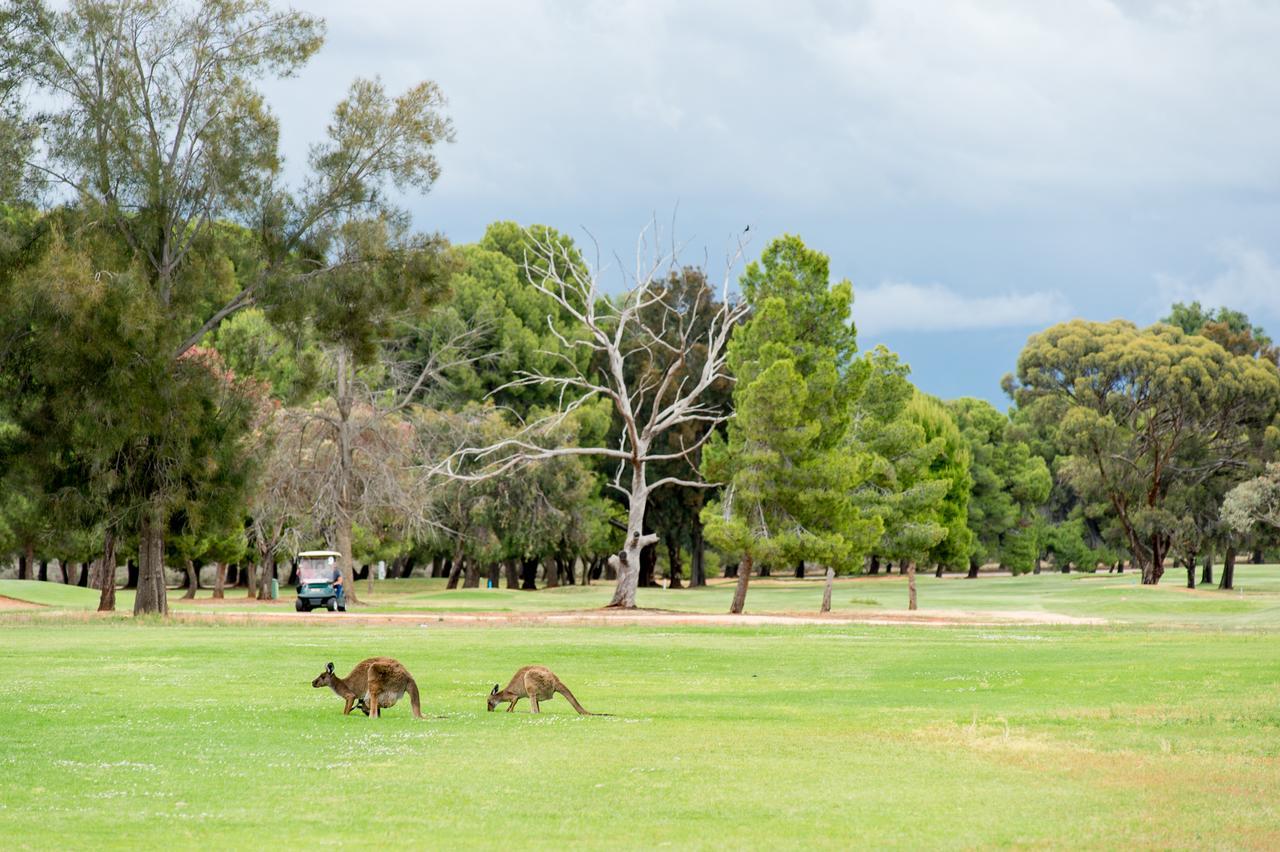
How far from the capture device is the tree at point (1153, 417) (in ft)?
228

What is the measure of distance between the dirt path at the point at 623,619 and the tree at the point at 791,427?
2687 mm

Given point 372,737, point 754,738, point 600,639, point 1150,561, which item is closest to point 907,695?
point 754,738

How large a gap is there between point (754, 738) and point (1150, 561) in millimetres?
64372

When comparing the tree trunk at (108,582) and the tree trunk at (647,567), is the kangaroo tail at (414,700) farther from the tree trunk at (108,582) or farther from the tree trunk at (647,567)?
the tree trunk at (647,567)

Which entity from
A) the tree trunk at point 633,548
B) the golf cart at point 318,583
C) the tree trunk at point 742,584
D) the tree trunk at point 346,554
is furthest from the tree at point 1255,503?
the golf cart at point 318,583

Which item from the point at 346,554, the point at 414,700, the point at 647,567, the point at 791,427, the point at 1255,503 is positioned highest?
the point at 791,427

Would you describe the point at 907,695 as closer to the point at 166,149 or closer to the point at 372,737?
the point at 372,737

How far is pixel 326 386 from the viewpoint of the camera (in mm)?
56719

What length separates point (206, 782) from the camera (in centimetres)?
1040

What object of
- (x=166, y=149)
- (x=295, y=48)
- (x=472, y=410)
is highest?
(x=295, y=48)

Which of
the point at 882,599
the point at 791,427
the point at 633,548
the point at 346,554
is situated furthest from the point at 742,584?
the point at 882,599

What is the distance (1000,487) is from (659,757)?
81301 mm

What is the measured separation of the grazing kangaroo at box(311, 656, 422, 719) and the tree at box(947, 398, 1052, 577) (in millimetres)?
75905

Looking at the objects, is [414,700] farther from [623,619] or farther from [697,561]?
[697,561]
